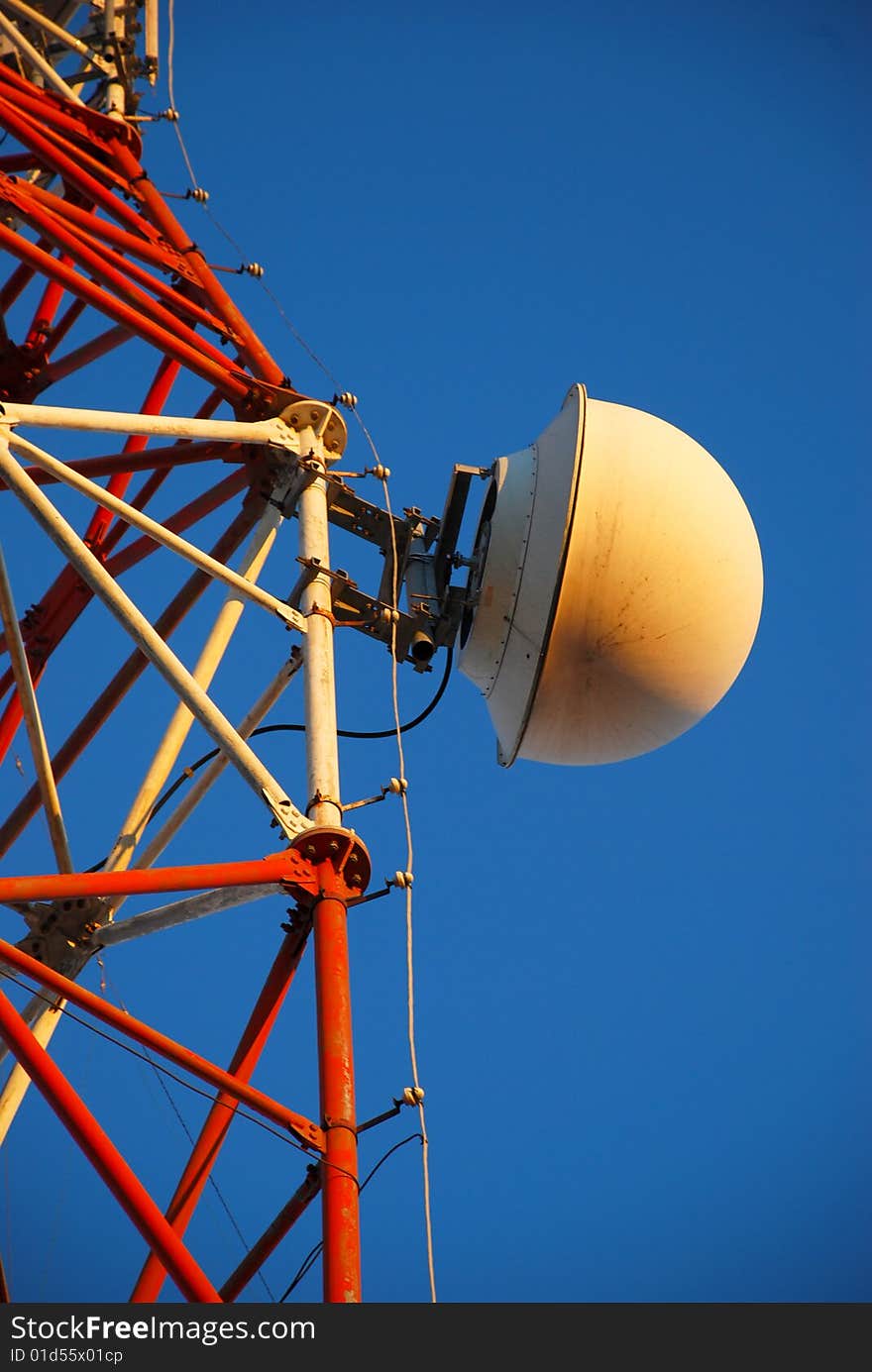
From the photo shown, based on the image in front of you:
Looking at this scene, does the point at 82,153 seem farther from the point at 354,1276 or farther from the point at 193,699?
the point at 354,1276

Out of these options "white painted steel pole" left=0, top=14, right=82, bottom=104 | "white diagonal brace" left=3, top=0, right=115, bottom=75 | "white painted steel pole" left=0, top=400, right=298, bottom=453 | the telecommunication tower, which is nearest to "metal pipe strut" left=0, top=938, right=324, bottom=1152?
the telecommunication tower

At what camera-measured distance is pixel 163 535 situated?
12484mm

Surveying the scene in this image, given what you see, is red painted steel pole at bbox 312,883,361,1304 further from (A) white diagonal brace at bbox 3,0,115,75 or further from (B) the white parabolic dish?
(A) white diagonal brace at bbox 3,0,115,75

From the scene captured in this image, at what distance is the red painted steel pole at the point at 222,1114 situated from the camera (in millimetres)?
10445

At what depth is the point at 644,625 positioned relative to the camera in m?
13.5

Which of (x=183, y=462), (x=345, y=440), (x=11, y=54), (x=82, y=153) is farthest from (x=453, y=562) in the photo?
(x=11, y=54)

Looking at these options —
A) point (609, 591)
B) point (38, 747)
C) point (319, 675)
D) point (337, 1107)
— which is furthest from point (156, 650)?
point (609, 591)

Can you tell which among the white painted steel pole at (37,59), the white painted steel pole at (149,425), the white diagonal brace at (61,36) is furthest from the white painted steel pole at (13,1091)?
the white diagonal brace at (61,36)

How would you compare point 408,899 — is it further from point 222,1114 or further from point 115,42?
point 115,42

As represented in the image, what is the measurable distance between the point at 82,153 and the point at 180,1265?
1192 cm

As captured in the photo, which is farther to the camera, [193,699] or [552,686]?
[552,686]

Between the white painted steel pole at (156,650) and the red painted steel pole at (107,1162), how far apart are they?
2.26 metres

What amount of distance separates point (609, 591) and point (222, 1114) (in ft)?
16.9
